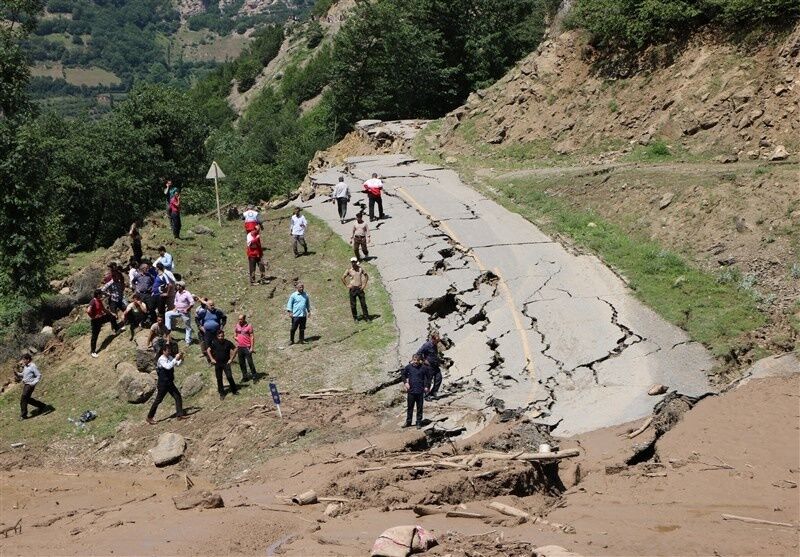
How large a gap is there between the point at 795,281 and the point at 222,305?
12754 millimetres

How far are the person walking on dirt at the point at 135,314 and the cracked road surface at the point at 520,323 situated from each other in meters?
5.65

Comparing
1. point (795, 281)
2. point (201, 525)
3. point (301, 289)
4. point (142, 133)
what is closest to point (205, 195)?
point (142, 133)

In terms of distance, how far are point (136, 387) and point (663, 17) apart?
20878 mm

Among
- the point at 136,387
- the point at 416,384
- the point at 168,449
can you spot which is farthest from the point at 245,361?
the point at 416,384

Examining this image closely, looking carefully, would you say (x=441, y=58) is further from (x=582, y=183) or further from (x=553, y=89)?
(x=582, y=183)

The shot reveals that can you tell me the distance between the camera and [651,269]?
66.5ft

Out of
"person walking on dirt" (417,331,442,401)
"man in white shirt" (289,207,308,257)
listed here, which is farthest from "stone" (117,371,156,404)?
"man in white shirt" (289,207,308,257)

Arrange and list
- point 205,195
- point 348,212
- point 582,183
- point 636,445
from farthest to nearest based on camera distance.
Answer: point 205,195 → point 348,212 → point 582,183 → point 636,445

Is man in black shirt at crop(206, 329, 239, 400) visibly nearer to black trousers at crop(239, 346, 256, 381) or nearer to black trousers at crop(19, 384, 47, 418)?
black trousers at crop(239, 346, 256, 381)

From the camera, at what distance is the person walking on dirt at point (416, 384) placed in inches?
561

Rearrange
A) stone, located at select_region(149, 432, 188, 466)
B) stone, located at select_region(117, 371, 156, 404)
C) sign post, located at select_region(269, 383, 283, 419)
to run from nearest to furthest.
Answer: stone, located at select_region(149, 432, 188, 466) < sign post, located at select_region(269, 383, 283, 419) < stone, located at select_region(117, 371, 156, 404)

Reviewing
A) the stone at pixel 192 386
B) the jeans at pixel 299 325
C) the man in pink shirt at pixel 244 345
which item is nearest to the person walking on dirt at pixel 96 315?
the stone at pixel 192 386

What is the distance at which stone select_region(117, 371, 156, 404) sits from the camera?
17891mm

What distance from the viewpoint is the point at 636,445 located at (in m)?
12.8
